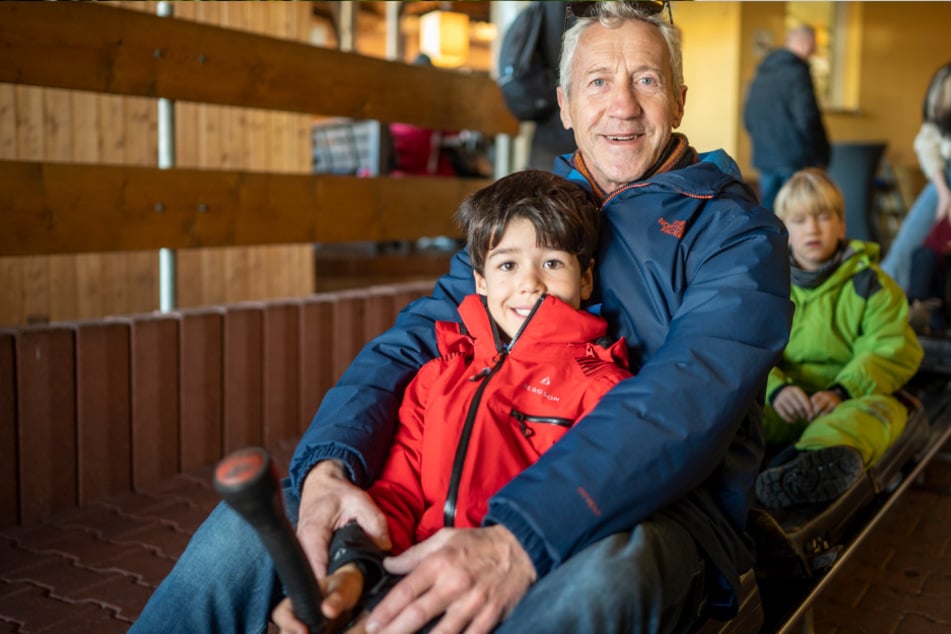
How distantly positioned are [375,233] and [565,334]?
2622 millimetres

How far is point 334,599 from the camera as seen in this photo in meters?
1.25

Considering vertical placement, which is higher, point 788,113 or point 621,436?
point 788,113

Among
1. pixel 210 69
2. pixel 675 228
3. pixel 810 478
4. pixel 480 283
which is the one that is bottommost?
pixel 810 478

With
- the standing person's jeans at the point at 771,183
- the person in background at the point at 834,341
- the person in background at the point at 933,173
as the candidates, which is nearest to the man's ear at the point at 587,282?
the person in background at the point at 834,341

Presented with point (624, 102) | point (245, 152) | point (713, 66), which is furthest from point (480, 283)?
point (713, 66)

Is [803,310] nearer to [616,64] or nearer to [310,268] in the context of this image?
[616,64]

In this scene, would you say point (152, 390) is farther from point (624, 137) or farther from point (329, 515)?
point (624, 137)

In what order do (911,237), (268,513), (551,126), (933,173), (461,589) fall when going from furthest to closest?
(933,173), (911,237), (551,126), (461,589), (268,513)

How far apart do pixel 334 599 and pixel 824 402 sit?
2.00m

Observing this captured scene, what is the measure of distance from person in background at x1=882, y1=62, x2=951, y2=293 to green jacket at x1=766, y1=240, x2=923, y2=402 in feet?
6.56

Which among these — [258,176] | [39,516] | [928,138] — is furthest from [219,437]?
[928,138]

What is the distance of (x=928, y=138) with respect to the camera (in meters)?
5.02

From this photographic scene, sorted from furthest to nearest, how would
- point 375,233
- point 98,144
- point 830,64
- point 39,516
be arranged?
point 830,64
point 98,144
point 375,233
point 39,516

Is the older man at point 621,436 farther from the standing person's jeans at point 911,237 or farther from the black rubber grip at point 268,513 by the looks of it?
the standing person's jeans at point 911,237
